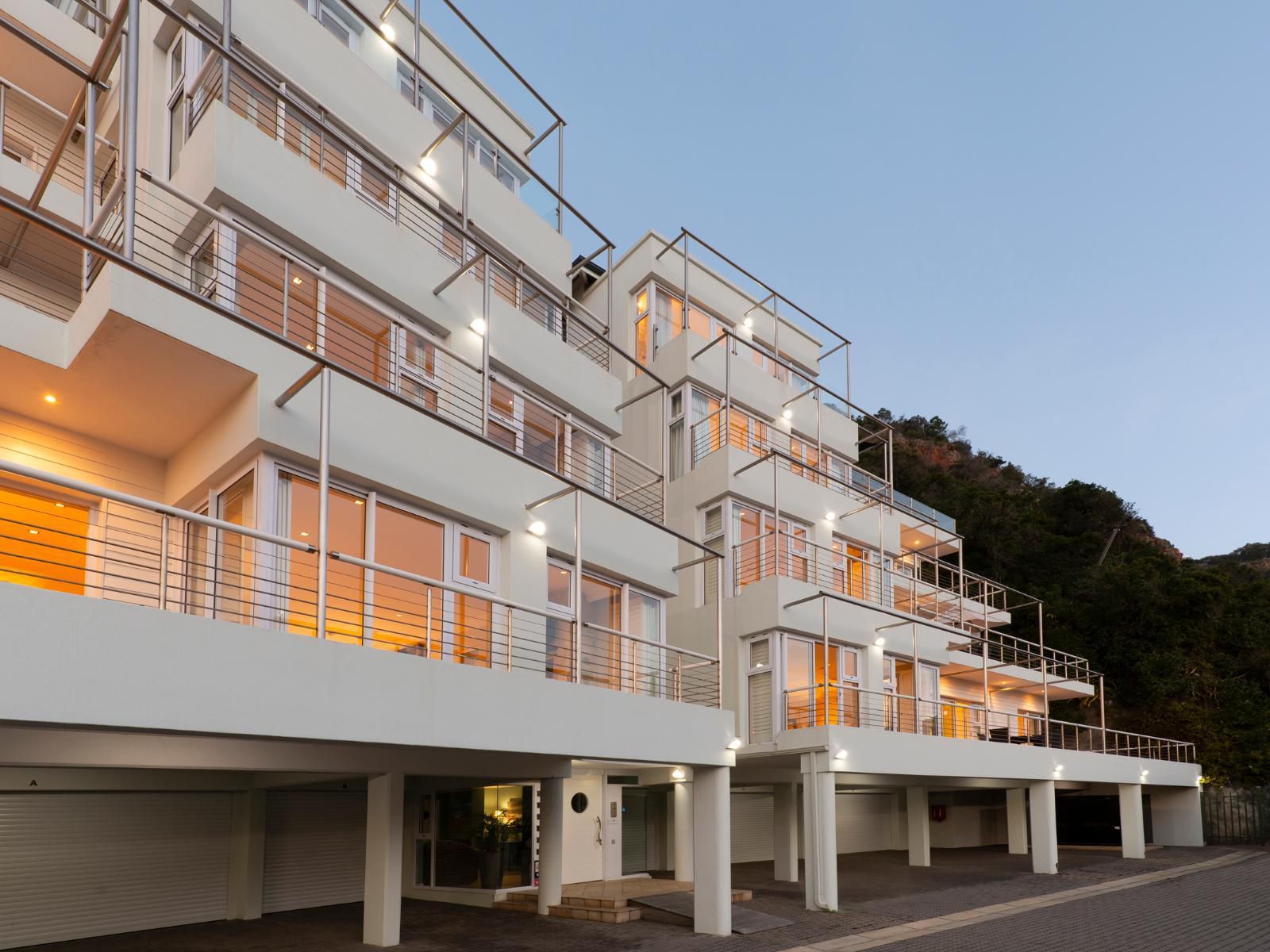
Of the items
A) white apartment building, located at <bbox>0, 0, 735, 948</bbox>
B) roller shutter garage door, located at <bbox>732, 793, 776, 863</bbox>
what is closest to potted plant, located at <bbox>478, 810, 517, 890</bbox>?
white apartment building, located at <bbox>0, 0, 735, 948</bbox>

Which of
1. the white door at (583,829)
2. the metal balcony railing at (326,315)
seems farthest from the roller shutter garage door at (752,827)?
the metal balcony railing at (326,315)

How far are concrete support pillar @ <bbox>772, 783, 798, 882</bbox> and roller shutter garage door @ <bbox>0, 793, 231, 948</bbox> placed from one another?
36.2 ft

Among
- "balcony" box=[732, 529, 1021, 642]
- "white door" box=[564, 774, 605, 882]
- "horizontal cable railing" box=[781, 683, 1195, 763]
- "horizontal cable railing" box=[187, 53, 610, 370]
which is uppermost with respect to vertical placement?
"horizontal cable railing" box=[187, 53, 610, 370]

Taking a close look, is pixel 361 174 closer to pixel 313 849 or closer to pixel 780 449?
pixel 313 849

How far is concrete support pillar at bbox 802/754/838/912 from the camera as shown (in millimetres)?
15531

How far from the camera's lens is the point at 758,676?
20.1m

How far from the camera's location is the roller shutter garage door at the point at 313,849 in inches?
540

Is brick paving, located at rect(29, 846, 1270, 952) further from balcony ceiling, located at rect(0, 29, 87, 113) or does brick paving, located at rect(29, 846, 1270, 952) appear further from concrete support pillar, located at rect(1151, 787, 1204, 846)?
balcony ceiling, located at rect(0, 29, 87, 113)

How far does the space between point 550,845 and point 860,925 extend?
460 centimetres

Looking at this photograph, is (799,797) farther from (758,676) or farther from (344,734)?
(344,734)

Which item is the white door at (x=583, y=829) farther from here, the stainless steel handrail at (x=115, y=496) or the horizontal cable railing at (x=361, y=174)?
the stainless steel handrail at (x=115, y=496)

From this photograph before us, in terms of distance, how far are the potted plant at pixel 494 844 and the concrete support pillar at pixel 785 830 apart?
23.1 feet

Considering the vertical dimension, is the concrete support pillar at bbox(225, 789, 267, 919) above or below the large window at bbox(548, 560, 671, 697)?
below

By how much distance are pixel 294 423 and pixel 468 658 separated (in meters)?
3.66
